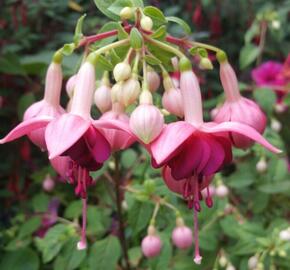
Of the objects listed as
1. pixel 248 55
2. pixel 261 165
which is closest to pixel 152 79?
pixel 261 165

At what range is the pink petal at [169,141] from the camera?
55cm

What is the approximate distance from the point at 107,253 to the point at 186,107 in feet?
1.55

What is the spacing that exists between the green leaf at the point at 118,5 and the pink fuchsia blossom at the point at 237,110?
0.44 ft

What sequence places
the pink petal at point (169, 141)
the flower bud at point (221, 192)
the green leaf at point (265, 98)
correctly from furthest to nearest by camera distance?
1. the green leaf at point (265, 98)
2. the flower bud at point (221, 192)
3. the pink petal at point (169, 141)

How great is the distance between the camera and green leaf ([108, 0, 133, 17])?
694 millimetres

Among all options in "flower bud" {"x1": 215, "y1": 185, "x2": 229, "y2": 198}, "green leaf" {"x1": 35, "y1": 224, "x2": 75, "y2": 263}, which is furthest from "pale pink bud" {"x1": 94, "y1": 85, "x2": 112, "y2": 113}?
"flower bud" {"x1": 215, "y1": 185, "x2": 229, "y2": 198}

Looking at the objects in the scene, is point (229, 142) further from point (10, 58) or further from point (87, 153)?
point (10, 58)

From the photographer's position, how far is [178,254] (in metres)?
1.25

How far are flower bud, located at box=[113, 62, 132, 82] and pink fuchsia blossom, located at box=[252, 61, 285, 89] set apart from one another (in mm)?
1194

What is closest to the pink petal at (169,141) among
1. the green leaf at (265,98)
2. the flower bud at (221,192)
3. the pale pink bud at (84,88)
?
the pale pink bud at (84,88)

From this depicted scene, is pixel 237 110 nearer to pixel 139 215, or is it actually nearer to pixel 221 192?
pixel 139 215

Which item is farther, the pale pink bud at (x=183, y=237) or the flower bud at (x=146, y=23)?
the pale pink bud at (x=183, y=237)

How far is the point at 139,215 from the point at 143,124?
0.45 m

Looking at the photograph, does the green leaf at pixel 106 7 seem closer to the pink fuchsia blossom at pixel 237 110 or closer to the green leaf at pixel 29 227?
the pink fuchsia blossom at pixel 237 110
